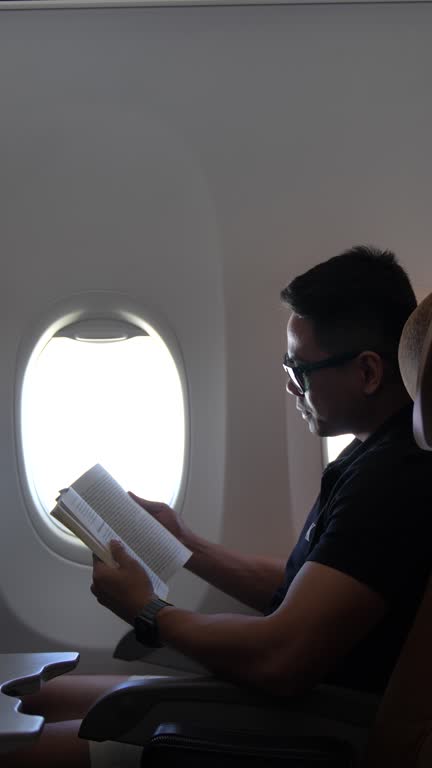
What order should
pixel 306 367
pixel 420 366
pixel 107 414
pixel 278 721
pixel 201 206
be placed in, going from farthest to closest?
1. pixel 107 414
2. pixel 201 206
3. pixel 306 367
4. pixel 278 721
5. pixel 420 366

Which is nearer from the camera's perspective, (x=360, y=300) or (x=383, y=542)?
(x=383, y=542)

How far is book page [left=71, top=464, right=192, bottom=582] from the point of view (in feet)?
5.80

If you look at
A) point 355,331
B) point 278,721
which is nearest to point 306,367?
point 355,331

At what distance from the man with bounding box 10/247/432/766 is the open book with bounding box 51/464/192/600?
104 mm

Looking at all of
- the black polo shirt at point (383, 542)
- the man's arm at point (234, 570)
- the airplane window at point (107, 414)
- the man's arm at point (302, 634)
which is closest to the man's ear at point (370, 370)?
the black polo shirt at point (383, 542)

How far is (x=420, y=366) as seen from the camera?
80 centimetres

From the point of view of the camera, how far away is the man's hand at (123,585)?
5.04 ft

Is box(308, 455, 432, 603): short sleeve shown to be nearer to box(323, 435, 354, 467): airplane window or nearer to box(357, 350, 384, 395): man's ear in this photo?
box(357, 350, 384, 395): man's ear

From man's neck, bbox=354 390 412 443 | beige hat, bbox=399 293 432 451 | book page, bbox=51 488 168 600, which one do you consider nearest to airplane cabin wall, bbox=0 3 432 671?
book page, bbox=51 488 168 600

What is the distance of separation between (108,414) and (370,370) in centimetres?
122

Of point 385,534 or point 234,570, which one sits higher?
point 385,534

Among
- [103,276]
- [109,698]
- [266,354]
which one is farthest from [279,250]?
[109,698]

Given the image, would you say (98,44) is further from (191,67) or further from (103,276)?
(103,276)

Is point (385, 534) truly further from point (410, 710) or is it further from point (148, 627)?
point (148, 627)
